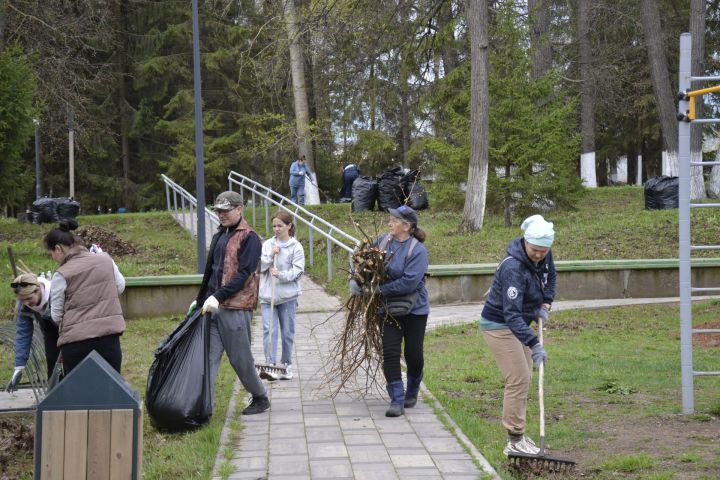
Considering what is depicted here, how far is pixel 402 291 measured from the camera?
7500 millimetres

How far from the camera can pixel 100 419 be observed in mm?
4559

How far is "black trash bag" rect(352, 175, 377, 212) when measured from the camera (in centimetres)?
2378

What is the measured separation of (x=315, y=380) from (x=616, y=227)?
11.7 metres

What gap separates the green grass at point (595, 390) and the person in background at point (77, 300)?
2.76 m

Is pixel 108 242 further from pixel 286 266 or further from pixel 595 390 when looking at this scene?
pixel 595 390

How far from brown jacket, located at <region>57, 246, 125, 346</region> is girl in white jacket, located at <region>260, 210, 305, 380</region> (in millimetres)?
2454

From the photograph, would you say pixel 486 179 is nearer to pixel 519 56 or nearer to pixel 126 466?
pixel 519 56

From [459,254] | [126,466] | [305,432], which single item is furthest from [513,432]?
[459,254]

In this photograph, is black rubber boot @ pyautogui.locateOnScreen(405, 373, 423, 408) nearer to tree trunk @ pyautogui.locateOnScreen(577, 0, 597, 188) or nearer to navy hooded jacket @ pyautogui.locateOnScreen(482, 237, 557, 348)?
navy hooded jacket @ pyautogui.locateOnScreen(482, 237, 557, 348)

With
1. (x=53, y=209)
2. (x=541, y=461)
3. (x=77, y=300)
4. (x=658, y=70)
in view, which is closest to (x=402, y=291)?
(x=541, y=461)

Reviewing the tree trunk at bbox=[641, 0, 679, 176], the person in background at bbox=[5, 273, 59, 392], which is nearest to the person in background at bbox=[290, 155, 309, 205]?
the tree trunk at bbox=[641, 0, 679, 176]

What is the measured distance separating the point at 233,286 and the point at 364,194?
16648 mm

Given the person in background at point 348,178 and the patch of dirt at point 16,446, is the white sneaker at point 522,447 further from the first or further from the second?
the person in background at point 348,178

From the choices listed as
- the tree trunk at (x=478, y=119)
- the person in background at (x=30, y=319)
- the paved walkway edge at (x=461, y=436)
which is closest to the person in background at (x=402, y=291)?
the paved walkway edge at (x=461, y=436)
